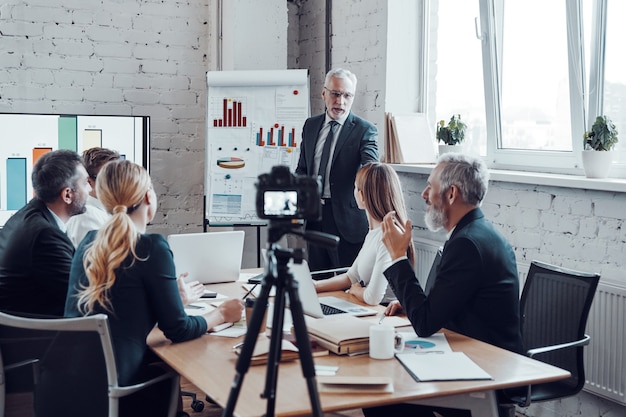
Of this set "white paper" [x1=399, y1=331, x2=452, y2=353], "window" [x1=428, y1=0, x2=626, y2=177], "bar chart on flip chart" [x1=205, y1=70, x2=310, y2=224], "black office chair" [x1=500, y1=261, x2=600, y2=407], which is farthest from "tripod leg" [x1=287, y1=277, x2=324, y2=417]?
"bar chart on flip chart" [x1=205, y1=70, x2=310, y2=224]

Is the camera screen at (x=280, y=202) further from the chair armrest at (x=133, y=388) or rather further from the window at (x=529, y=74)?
the window at (x=529, y=74)

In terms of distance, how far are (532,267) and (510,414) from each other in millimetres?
692

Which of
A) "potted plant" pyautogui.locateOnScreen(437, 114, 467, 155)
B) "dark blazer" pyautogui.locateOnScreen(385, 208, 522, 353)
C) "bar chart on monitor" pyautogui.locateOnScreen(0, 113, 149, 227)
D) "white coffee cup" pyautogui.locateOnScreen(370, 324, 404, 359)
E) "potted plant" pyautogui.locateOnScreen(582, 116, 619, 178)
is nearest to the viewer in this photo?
"white coffee cup" pyautogui.locateOnScreen(370, 324, 404, 359)

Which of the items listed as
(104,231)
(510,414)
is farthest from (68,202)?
(510,414)

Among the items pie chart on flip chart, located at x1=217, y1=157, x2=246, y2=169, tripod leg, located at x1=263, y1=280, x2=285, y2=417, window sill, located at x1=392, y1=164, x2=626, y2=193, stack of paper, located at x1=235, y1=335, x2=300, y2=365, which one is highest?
pie chart on flip chart, located at x1=217, y1=157, x2=246, y2=169

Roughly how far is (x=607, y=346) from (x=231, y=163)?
8.52ft

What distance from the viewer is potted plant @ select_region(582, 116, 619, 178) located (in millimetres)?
3266

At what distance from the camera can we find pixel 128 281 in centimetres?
224

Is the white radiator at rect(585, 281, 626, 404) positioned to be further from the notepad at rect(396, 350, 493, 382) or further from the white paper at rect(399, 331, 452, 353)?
the notepad at rect(396, 350, 493, 382)

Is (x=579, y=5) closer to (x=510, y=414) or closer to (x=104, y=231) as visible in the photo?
(x=510, y=414)

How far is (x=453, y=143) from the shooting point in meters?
4.23

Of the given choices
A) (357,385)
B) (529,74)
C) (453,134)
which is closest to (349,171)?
(453,134)

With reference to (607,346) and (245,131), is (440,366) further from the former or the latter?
(245,131)

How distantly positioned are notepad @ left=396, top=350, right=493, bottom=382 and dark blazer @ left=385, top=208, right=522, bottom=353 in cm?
20
